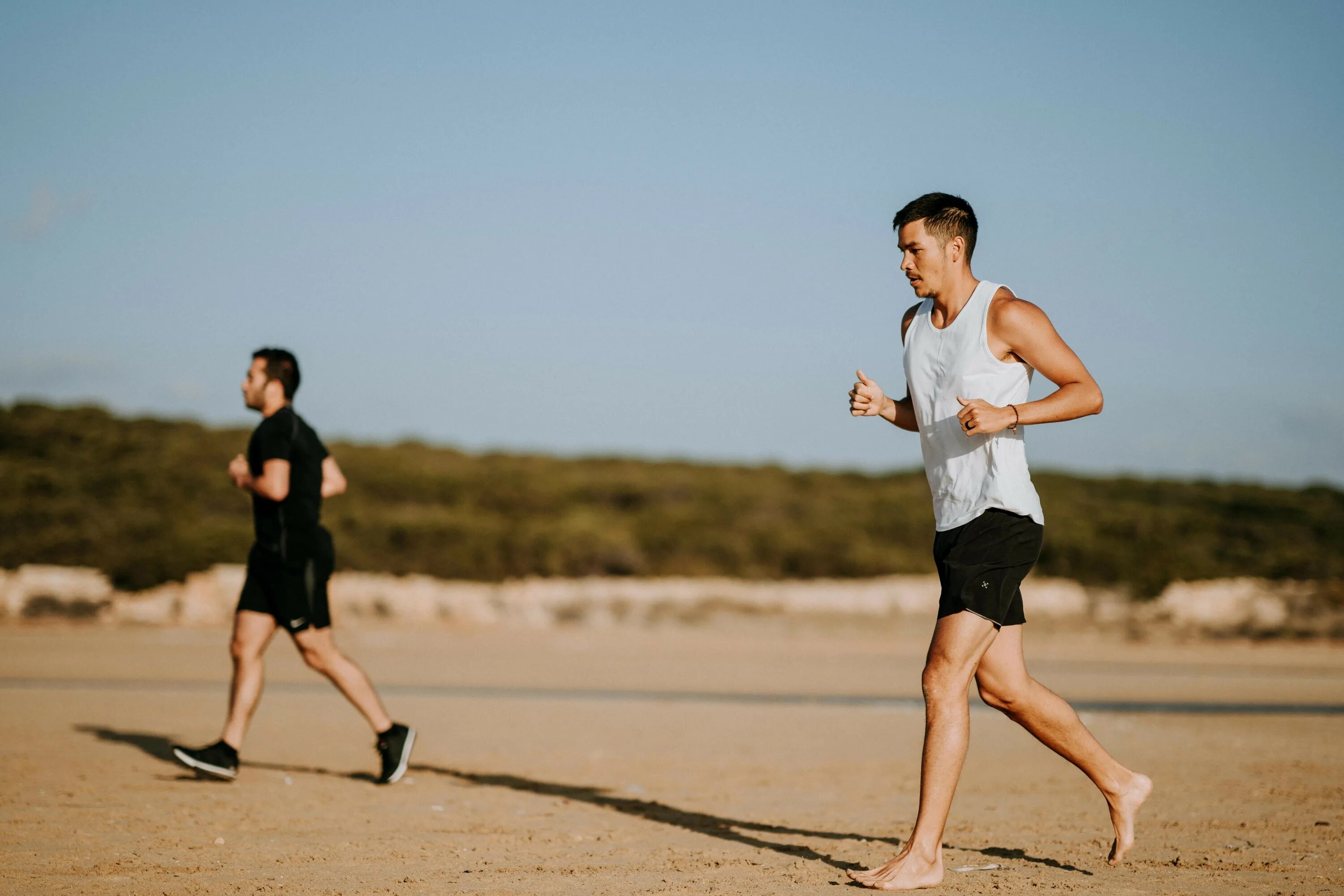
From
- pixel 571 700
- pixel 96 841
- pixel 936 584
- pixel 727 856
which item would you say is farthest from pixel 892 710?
pixel 936 584

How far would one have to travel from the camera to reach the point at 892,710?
10492 mm

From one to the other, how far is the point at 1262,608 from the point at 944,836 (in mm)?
21197

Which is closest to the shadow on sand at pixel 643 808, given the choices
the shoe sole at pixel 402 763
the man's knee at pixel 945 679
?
the shoe sole at pixel 402 763

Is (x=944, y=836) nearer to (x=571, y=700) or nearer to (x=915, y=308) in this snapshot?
(x=915, y=308)

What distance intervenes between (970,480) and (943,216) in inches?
34.1

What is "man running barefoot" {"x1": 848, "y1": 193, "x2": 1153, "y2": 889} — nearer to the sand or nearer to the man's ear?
the man's ear

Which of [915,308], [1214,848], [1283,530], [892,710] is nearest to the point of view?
[915,308]

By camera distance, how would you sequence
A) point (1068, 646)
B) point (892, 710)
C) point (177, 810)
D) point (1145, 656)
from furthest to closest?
point (1068, 646) < point (1145, 656) < point (892, 710) < point (177, 810)

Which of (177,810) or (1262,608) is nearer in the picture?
(177,810)

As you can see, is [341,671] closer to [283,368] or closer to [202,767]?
[202,767]

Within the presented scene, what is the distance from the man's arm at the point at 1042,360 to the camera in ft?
13.2

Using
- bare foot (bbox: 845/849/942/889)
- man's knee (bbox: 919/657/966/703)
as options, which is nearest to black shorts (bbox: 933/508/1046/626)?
man's knee (bbox: 919/657/966/703)

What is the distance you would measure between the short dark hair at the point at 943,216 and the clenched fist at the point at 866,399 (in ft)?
1.82

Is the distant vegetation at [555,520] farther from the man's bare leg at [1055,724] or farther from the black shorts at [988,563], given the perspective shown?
the black shorts at [988,563]
